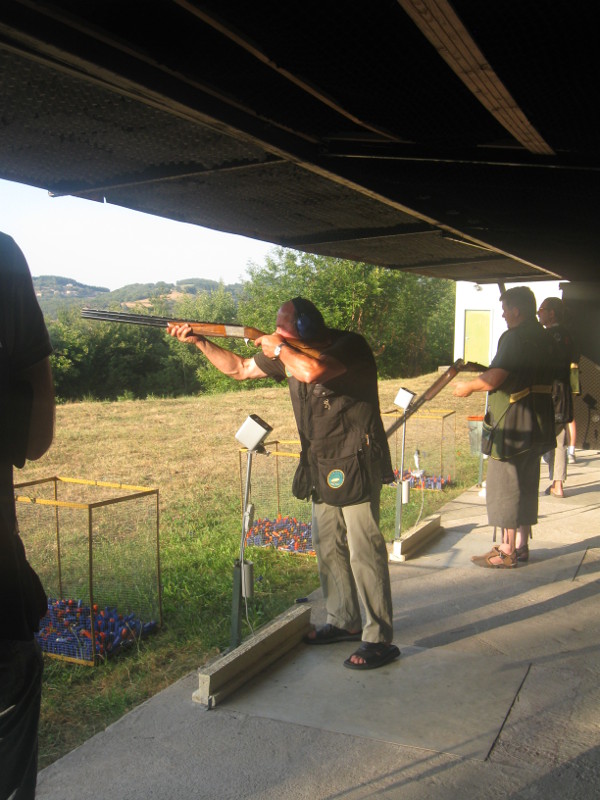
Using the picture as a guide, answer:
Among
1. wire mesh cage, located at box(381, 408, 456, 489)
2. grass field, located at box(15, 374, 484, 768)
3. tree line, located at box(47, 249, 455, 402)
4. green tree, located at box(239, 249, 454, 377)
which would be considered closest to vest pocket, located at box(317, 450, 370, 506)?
grass field, located at box(15, 374, 484, 768)

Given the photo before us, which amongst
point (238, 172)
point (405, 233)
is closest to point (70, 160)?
point (238, 172)

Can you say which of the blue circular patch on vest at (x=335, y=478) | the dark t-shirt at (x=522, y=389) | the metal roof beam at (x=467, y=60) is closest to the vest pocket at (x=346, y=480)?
the blue circular patch on vest at (x=335, y=478)

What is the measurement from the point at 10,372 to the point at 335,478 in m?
2.40

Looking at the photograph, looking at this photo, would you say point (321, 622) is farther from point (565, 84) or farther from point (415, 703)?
point (565, 84)

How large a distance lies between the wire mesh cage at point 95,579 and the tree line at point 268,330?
94.4ft

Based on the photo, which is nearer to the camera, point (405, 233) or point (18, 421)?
point (18, 421)

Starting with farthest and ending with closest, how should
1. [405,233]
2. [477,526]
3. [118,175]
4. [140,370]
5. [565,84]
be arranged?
1. [140,370]
2. [477,526]
3. [405,233]
4. [118,175]
5. [565,84]

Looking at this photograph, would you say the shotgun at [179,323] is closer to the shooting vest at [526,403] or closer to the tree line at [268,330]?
the shooting vest at [526,403]

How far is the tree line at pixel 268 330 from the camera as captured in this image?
1576 inches

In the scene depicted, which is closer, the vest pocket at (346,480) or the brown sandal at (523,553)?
the vest pocket at (346,480)

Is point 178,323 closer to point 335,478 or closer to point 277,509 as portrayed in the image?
point 335,478

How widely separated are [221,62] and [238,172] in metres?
0.87

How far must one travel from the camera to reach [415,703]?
3.57 m

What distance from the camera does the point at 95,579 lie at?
5.32m
